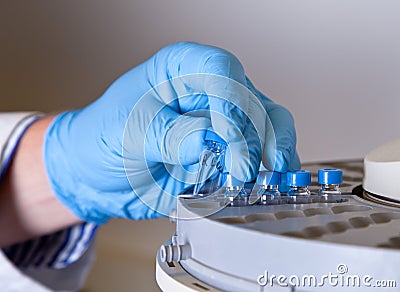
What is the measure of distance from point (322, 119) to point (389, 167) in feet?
2.90

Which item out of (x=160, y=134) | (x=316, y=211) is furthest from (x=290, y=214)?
(x=160, y=134)

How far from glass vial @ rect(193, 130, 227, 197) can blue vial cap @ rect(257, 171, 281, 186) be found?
0.04 m

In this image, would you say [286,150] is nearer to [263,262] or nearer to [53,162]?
[263,262]

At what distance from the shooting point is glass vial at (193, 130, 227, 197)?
0.59 metres

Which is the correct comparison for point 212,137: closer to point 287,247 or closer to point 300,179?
point 300,179

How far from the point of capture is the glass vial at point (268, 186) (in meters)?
0.59

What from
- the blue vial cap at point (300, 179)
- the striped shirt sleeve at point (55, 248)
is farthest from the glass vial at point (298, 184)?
the striped shirt sleeve at point (55, 248)

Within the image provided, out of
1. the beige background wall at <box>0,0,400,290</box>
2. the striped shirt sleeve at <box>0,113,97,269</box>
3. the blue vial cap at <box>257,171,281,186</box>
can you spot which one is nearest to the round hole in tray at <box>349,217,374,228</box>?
the blue vial cap at <box>257,171,281,186</box>

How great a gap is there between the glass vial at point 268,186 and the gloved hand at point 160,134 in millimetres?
15

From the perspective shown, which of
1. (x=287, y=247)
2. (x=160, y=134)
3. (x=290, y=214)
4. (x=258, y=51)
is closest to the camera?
(x=287, y=247)

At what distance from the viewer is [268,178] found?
0.59 metres

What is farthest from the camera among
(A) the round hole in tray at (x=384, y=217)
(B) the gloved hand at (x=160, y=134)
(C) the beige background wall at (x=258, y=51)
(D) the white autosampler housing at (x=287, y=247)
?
(C) the beige background wall at (x=258, y=51)

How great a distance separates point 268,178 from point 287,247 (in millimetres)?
173

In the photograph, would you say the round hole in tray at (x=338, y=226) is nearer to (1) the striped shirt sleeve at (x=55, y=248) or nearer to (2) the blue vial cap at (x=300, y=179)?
(2) the blue vial cap at (x=300, y=179)
